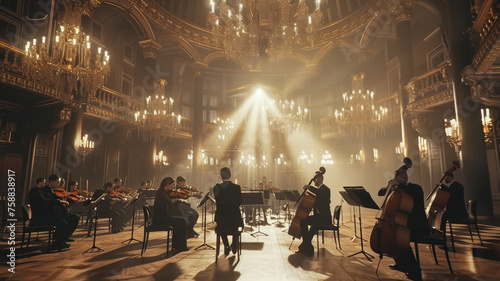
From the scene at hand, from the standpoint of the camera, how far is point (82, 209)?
8266mm

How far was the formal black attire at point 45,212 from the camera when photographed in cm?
543

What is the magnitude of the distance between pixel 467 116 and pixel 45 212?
1110 cm

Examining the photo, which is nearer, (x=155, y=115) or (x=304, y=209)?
(x=304, y=209)

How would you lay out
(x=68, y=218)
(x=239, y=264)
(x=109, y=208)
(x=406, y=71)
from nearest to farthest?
(x=239, y=264) → (x=68, y=218) → (x=109, y=208) → (x=406, y=71)

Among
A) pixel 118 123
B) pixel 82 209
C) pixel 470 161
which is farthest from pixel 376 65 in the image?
pixel 82 209

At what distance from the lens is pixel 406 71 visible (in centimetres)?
1148

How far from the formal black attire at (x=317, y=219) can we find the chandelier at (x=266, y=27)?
429 cm

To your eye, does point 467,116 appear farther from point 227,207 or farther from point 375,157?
point 227,207

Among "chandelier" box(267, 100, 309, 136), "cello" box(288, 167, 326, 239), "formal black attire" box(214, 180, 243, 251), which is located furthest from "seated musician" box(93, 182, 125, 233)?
"chandelier" box(267, 100, 309, 136)

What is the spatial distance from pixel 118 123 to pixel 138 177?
4.26 meters

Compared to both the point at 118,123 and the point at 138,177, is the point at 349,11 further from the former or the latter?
the point at 138,177

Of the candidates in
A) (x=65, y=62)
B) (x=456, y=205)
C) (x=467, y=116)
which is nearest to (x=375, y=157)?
(x=467, y=116)

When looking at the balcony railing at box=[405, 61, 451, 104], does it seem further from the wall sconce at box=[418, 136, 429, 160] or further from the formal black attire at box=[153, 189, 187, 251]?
the formal black attire at box=[153, 189, 187, 251]

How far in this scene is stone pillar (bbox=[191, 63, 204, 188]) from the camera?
15.9 m
